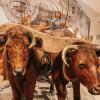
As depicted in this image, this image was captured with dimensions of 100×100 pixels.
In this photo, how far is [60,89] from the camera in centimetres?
162

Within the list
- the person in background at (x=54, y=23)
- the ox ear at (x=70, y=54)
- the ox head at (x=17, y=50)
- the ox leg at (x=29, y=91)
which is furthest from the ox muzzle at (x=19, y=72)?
the person in background at (x=54, y=23)

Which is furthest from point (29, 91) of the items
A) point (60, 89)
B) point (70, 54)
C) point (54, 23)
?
point (54, 23)

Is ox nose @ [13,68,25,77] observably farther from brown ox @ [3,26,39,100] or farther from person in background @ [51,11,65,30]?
person in background @ [51,11,65,30]

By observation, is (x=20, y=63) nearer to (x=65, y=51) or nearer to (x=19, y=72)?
(x=19, y=72)

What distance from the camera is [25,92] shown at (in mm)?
1529

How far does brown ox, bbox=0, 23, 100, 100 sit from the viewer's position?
4.63 ft

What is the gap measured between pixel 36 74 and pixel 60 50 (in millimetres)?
178

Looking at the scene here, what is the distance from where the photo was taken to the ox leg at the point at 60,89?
162 centimetres

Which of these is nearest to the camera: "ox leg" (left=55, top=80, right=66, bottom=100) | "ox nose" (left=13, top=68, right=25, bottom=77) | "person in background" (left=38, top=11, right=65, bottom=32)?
"ox nose" (left=13, top=68, right=25, bottom=77)

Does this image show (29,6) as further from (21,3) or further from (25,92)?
(25,92)

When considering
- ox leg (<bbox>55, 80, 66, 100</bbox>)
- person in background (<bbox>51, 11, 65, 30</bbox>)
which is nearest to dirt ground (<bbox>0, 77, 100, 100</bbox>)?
ox leg (<bbox>55, 80, 66, 100</bbox>)

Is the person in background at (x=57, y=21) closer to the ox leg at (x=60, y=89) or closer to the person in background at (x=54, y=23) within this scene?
the person in background at (x=54, y=23)

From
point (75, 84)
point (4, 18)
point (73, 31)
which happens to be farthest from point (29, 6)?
point (75, 84)

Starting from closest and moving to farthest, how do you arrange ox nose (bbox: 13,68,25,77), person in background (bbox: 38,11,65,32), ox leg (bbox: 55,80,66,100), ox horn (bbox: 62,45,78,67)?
1. ox nose (bbox: 13,68,25,77)
2. ox horn (bbox: 62,45,78,67)
3. ox leg (bbox: 55,80,66,100)
4. person in background (bbox: 38,11,65,32)
